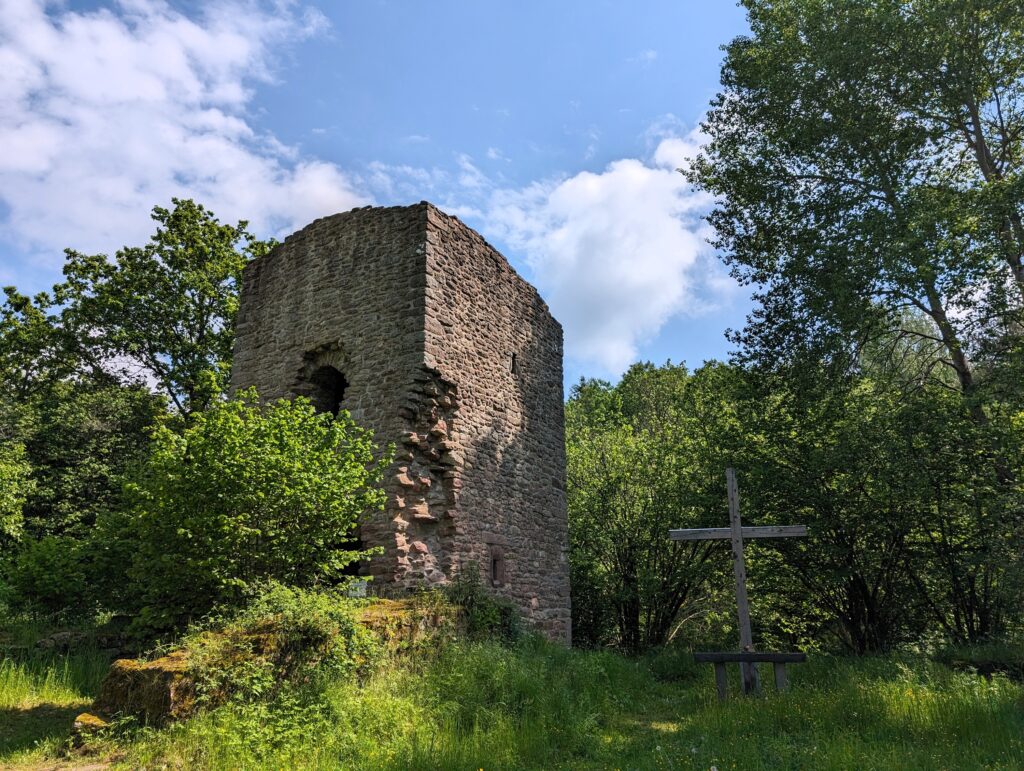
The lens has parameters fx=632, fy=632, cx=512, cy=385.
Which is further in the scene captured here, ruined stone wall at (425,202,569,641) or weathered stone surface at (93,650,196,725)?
ruined stone wall at (425,202,569,641)

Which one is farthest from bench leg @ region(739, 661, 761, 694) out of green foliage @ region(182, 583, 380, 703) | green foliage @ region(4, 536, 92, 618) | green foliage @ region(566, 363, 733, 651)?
green foliage @ region(4, 536, 92, 618)

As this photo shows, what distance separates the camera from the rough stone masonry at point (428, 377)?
30.6 ft

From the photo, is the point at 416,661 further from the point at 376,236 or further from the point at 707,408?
the point at 707,408

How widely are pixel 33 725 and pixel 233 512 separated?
108 inches

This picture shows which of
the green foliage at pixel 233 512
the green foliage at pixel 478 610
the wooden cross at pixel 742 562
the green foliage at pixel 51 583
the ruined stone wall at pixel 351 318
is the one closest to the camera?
the green foliage at pixel 233 512

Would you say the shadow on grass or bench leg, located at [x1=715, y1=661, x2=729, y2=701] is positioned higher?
bench leg, located at [x1=715, y1=661, x2=729, y2=701]

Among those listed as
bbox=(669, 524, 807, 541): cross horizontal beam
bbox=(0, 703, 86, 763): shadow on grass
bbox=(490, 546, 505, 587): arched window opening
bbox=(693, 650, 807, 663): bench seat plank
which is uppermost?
bbox=(669, 524, 807, 541): cross horizontal beam

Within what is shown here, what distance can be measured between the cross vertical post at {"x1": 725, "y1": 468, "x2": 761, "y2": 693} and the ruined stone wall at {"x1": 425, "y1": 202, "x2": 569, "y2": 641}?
3720mm

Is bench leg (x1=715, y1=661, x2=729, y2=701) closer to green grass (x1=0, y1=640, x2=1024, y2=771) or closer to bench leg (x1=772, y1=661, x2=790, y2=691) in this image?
green grass (x1=0, y1=640, x2=1024, y2=771)

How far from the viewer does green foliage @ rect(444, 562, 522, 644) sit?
8.25 meters

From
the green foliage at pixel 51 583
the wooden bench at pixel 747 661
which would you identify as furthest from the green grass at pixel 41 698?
the wooden bench at pixel 747 661

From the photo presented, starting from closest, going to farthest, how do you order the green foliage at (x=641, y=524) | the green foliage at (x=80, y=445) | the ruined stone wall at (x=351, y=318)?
1. the ruined stone wall at (x=351, y=318)
2. the green foliage at (x=641, y=524)
3. the green foliage at (x=80, y=445)

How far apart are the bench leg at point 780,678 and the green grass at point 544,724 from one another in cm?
24

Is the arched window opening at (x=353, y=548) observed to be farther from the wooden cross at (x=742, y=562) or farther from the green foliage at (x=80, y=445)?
the green foliage at (x=80, y=445)
